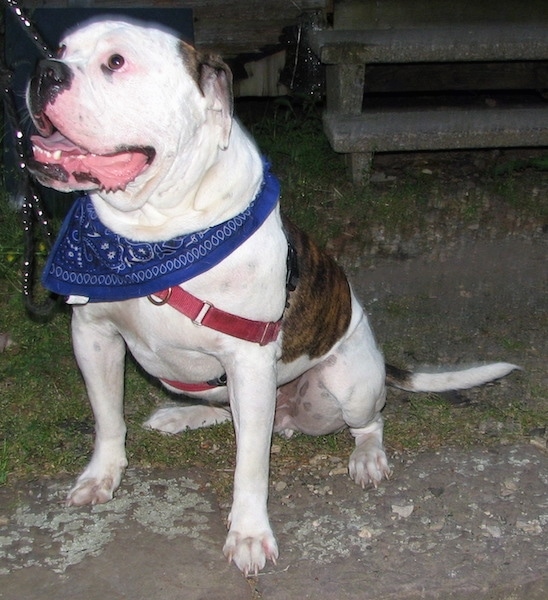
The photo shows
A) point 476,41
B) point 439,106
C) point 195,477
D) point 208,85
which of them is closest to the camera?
point 208,85

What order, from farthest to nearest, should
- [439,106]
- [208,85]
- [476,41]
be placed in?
[439,106] → [476,41] → [208,85]

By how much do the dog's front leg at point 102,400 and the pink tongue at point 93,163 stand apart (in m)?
0.68

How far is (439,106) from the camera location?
677 centimetres

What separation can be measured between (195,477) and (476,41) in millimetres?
3372

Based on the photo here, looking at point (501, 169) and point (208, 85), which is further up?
point (208, 85)

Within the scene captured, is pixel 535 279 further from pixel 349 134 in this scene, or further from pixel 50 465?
pixel 50 465

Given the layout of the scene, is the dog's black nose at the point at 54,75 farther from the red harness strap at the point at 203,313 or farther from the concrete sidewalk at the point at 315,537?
the concrete sidewalk at the point at 315,537

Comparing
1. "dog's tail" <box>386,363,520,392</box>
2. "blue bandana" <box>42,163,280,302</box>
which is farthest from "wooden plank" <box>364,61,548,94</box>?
"blue bandana" <box>42,163,280,302</box>

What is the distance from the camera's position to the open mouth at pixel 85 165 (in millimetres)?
2857

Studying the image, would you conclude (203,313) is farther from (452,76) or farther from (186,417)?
(452,76)

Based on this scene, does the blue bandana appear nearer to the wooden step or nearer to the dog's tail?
the dog's tail

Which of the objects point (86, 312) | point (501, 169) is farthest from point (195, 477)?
point (501, 169)

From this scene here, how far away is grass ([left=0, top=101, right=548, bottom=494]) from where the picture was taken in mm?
3996

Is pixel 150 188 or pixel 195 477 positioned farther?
pixel 195 477
